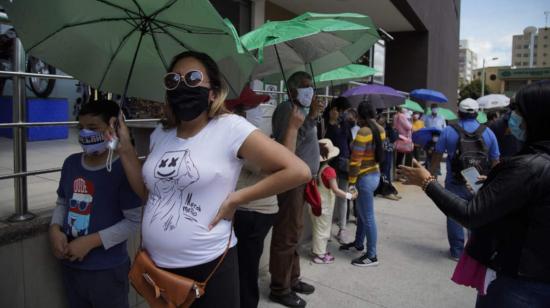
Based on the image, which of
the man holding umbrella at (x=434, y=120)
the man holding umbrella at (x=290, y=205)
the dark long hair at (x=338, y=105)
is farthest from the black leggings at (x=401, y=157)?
the man holding umbrella at (x=290, y=205)

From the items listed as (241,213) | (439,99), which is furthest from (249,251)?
(439,99)

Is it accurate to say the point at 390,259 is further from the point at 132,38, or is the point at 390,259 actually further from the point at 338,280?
the point at 132,38

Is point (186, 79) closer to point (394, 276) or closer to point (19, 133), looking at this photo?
point (19, 133)

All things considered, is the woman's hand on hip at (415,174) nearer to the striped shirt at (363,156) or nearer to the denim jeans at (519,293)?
the denim jeans at (519,293)

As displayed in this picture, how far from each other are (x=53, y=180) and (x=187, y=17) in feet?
8.67

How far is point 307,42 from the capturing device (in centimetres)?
343

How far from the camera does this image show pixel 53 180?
150 inches

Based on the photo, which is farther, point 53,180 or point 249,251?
point 53,180

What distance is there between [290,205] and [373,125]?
5.98 feet

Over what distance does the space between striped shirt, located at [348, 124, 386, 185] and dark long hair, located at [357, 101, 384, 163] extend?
0.14 ft

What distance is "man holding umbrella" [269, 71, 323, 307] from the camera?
323cm

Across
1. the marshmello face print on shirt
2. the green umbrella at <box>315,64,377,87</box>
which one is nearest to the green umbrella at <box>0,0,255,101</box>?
the marshmello face print on shirt

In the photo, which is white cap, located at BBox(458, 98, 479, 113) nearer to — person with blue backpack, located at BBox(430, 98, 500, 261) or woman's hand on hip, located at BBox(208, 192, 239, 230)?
person with blue backpack, located at BBox(430, 98, 500, 261)

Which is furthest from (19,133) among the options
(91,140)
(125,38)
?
(125,38)
